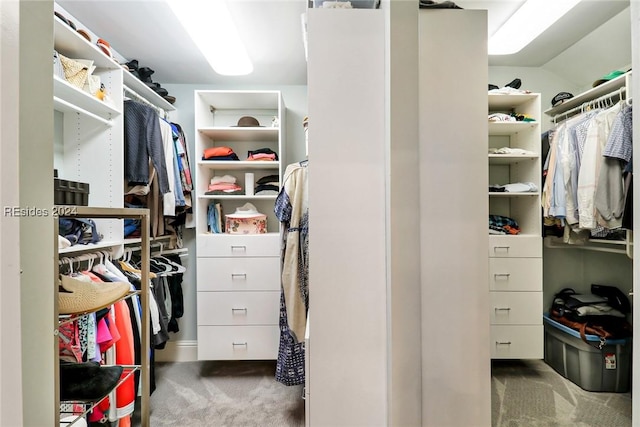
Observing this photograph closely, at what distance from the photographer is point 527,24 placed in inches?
38.9

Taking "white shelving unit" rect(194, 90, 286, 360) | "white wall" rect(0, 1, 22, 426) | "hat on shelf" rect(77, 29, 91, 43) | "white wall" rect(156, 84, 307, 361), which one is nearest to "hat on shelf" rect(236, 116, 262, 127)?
"white shelving unit" rect(194, 90, 286, 360)

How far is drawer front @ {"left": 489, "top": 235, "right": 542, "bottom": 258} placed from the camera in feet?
2.87

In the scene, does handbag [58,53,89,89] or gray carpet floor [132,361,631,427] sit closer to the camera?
gray carpet floor [132,361,631,427]

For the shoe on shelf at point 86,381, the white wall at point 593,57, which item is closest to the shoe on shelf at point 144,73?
the shoe on shelf at point 86,381

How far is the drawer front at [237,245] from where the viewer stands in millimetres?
2049

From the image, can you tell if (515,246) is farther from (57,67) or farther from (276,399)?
Answer: (57,67)

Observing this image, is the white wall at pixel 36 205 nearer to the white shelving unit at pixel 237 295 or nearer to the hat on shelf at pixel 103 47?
the hat on shelf at pixel 103 47

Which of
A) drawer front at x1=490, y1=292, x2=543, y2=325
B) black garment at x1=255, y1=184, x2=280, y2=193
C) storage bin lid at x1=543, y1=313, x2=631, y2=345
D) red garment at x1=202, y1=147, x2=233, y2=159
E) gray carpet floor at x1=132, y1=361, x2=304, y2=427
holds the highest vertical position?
red garment at x1=202, y1=147, x2=233, y2=159

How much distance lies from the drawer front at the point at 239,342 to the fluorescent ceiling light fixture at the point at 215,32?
1801 millimetres

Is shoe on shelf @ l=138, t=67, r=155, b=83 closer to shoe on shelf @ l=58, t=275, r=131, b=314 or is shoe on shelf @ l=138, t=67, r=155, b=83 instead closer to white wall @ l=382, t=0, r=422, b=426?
shoe on shelf @ l=58, t=275, r=131, b=314

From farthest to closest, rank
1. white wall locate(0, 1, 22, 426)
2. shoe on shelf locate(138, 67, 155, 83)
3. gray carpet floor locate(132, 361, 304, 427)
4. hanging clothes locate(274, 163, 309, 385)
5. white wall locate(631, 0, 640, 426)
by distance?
shoe on shelf locate(138, 67, 155, 83), gray carpet floor locate(132, 361, 304, 427), hanging clothes locate(274, 163, 309, 385), white wall locate(0, 1, 22, 426), white wall locate(631, 0, 640, 426)

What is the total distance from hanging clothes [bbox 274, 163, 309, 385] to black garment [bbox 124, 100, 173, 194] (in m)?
0.84

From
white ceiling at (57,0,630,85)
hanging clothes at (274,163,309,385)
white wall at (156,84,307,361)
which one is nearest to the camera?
white ceiling at (57,0,630,85)

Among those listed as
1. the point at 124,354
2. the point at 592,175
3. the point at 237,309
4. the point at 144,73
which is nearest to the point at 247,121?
the point at 144,73
